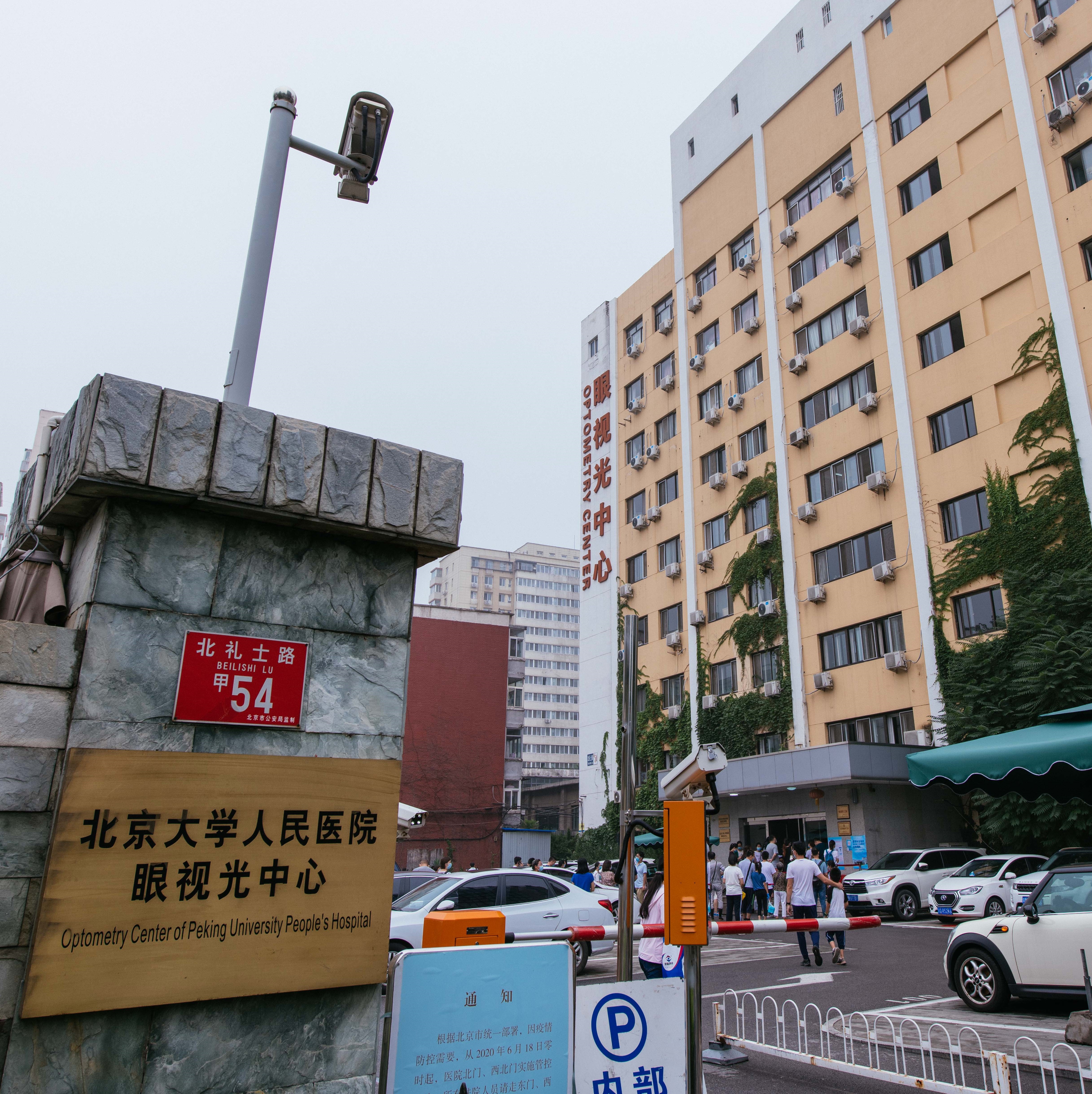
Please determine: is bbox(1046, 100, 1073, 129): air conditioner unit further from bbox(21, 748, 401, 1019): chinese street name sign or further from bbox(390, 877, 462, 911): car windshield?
bbox(21, 748, 401, 1019): chinese street name sign

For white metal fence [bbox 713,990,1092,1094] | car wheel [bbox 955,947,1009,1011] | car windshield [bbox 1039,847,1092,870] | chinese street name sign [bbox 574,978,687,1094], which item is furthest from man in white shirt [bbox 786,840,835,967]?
chinese street name sign [bbox 574,978,687,1094]

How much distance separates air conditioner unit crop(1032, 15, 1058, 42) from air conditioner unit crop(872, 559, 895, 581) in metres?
14.7

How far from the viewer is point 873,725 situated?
25625 millimetres

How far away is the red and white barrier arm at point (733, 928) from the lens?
5809mm

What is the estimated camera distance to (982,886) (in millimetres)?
17125

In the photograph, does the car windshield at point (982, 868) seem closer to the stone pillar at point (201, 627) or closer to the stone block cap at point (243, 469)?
the stone pillar at point (201, 627)

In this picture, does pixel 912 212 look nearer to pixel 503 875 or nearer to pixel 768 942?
pixel 768 942

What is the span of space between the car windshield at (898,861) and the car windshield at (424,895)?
1331 cm

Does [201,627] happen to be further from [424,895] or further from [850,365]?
[850,365]

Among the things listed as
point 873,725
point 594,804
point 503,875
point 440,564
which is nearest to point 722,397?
point 873,725

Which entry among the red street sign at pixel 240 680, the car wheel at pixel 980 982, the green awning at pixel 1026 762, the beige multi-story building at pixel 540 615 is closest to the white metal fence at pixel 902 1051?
the car wheel at pixel 980 982

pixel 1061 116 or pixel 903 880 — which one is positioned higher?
pixel 1061 116

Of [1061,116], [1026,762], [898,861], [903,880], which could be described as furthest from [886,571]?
[1026,762]

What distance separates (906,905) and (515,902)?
477 inches
